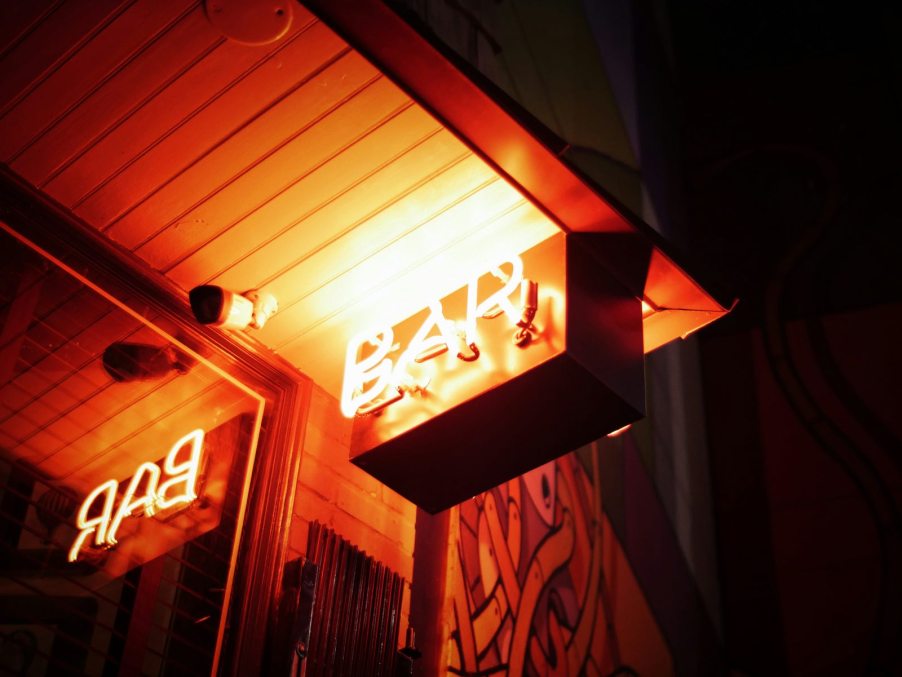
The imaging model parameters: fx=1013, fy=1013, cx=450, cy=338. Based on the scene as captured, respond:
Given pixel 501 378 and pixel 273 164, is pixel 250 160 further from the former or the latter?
pixel 501 378

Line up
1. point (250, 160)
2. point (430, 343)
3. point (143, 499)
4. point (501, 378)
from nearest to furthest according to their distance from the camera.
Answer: point (501, 378)
point (250, 160)
point (430, 343)
point (143, 499)

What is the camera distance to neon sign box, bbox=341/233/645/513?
3488 mm

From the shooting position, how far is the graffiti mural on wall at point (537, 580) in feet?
17.2

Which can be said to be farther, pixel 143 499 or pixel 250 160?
pixel 143 499

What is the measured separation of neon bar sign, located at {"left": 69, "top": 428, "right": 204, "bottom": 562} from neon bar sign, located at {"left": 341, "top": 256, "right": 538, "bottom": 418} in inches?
30.4

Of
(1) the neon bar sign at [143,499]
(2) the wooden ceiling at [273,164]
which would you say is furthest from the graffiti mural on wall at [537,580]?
(2) the wooden ceiling at [273,164]

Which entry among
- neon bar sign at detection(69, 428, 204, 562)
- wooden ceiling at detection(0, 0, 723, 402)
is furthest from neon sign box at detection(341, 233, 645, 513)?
neon bar sign at detection(69, 428, 204, 562)

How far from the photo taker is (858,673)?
8.95 m

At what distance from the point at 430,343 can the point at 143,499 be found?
145cm

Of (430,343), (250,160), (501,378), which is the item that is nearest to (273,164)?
(250,160)

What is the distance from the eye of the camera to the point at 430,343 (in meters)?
3.82

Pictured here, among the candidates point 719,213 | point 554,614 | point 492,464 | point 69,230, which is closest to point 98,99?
point 69,230

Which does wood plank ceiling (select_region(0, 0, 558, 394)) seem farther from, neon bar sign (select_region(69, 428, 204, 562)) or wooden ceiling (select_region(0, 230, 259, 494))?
neon bar sign (select_region(69, 428, 204, 562))

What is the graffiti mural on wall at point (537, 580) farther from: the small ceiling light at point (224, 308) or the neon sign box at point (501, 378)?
the small ceiling light at point (224, 308)
